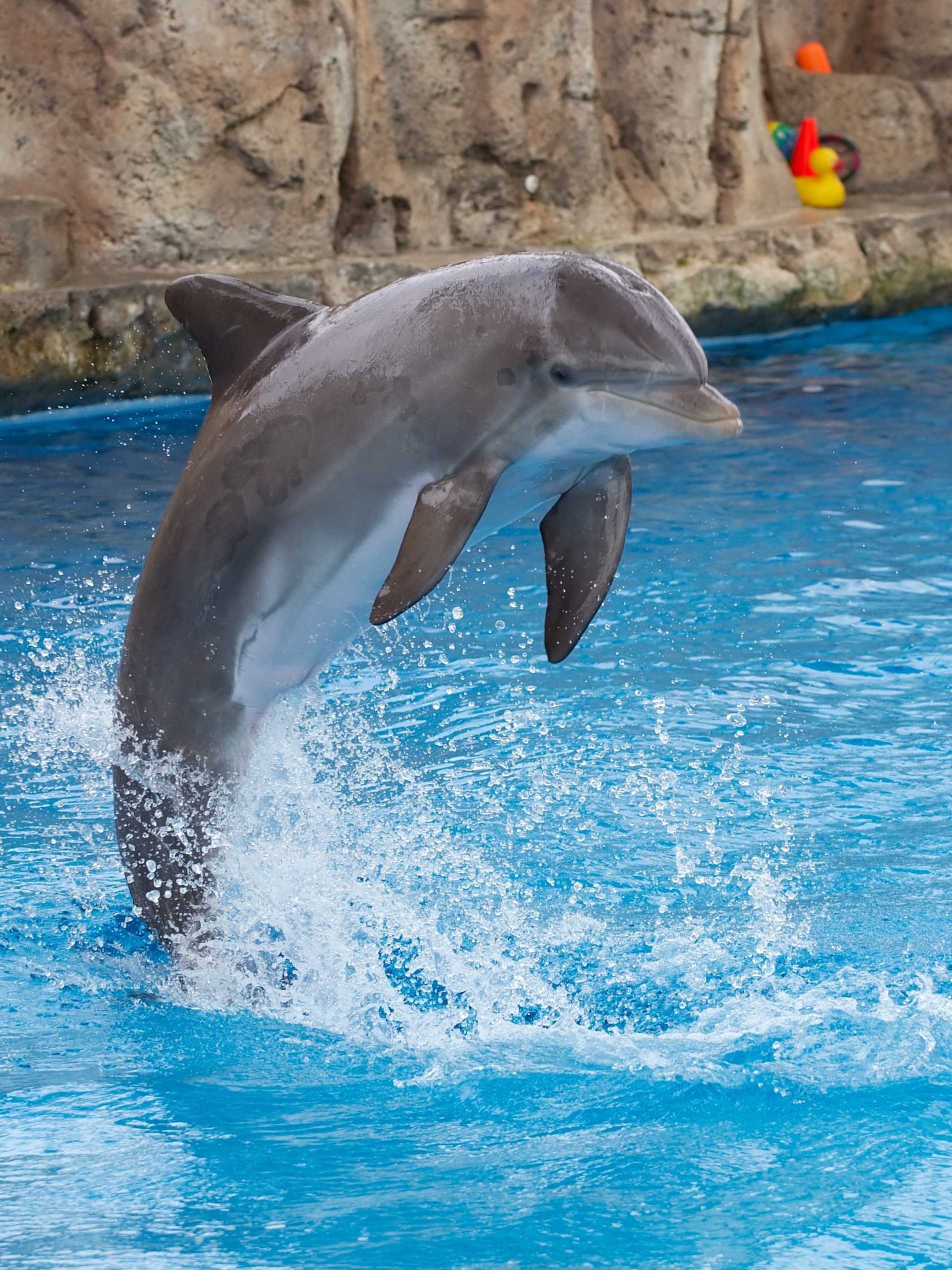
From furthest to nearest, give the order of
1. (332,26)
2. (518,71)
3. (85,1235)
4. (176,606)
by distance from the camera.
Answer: (518,71) → (332,26) → (176,606) → (85,1235)

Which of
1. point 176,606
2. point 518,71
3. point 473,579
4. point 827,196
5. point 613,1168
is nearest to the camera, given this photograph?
point 613,1168

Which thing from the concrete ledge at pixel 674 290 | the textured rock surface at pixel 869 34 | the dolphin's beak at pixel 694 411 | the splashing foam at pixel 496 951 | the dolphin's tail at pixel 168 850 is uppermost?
the textured rock surface at pixel 869 34

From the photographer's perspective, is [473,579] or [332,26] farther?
[332,26]

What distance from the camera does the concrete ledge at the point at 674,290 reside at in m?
9.98

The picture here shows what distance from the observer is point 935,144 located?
15.7 metres

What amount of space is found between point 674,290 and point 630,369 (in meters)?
9.77

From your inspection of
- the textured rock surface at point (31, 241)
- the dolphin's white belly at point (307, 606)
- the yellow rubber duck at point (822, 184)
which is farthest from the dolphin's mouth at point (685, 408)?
the yellow rubber duck at point (822, 184)

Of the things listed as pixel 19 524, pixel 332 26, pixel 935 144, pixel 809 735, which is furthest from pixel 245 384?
pixel 935 144

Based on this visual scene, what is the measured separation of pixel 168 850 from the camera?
3488 mm

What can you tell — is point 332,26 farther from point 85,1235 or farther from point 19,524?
point 85,1235

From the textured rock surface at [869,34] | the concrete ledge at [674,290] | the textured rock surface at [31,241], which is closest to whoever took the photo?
the textured rock surface at [31,241]

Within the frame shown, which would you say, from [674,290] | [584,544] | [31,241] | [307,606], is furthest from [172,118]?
[584,544]

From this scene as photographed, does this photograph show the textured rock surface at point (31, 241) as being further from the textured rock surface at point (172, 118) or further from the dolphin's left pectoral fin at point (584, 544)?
the dolphin's left pectoral fin at point (584, 544)

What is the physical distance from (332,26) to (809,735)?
7.59 meters
